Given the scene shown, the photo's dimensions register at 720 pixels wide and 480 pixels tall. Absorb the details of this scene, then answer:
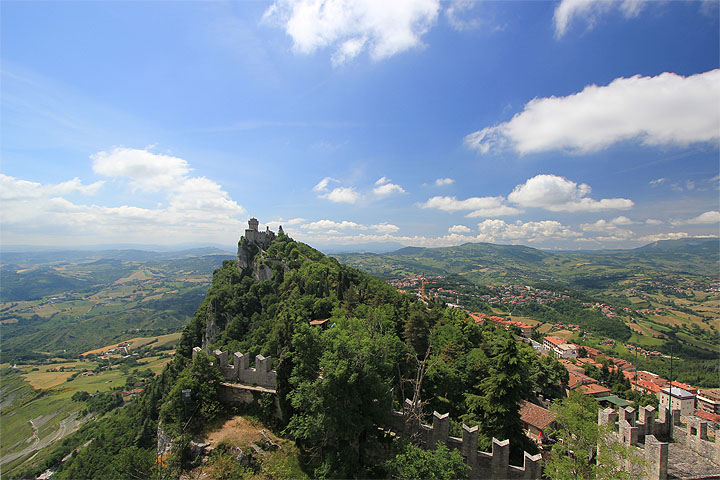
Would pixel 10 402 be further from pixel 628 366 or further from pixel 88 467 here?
pixel 628 366

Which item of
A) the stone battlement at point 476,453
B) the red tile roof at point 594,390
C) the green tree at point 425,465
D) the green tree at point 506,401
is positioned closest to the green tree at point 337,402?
the green tree at point 425,465

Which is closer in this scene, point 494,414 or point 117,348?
point 494,414

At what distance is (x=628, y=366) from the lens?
6850cm

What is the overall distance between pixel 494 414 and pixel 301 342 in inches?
444

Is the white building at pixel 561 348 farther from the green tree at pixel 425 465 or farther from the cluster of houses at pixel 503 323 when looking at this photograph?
the green tree at pixel 425 465

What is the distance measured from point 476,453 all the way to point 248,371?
1115cm

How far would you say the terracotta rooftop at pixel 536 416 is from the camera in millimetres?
22609

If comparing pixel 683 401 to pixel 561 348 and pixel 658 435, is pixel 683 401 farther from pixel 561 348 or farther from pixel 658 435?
pixel 561 348

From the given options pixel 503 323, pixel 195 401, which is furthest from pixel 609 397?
pixel 195 401

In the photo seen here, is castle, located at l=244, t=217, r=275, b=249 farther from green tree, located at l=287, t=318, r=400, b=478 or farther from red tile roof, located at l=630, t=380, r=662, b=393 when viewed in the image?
red tile roof, located at l=630, t=380, r=662, b=393

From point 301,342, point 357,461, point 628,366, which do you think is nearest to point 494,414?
point 357,461

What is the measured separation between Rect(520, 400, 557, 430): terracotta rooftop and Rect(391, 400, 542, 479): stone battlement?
11445 mm

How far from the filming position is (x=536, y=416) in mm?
23531

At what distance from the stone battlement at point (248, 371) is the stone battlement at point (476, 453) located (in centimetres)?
651
